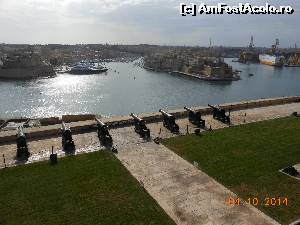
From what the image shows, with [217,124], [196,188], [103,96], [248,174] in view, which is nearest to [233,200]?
[196,188]

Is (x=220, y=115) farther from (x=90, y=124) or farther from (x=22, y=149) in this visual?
(x=22, y=149)

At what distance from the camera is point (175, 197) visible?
17.0 m

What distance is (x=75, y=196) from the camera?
669 inches

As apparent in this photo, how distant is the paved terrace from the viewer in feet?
51.1

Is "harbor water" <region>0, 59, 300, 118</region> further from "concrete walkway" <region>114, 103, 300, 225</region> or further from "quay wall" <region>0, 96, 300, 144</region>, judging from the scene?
"concrete walkway" <region>114, 103, 300, 225</region>

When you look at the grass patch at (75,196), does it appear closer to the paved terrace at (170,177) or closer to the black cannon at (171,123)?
the paved terrace at (170,177)

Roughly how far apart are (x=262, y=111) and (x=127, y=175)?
20.3 m

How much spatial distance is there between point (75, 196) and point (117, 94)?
6999 cm

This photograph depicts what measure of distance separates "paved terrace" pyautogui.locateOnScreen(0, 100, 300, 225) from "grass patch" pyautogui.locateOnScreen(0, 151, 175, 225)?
2.67 ft

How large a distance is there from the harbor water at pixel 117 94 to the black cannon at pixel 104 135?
37794 mm

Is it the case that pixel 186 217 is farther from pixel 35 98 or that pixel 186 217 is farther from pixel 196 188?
pixel 35 98

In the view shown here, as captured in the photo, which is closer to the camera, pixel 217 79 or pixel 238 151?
pixel 238 151

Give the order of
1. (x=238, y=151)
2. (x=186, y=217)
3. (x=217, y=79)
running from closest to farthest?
1. (x=186, y=217)
2. (x=238, y=151)
3. (x=217, y=79)
